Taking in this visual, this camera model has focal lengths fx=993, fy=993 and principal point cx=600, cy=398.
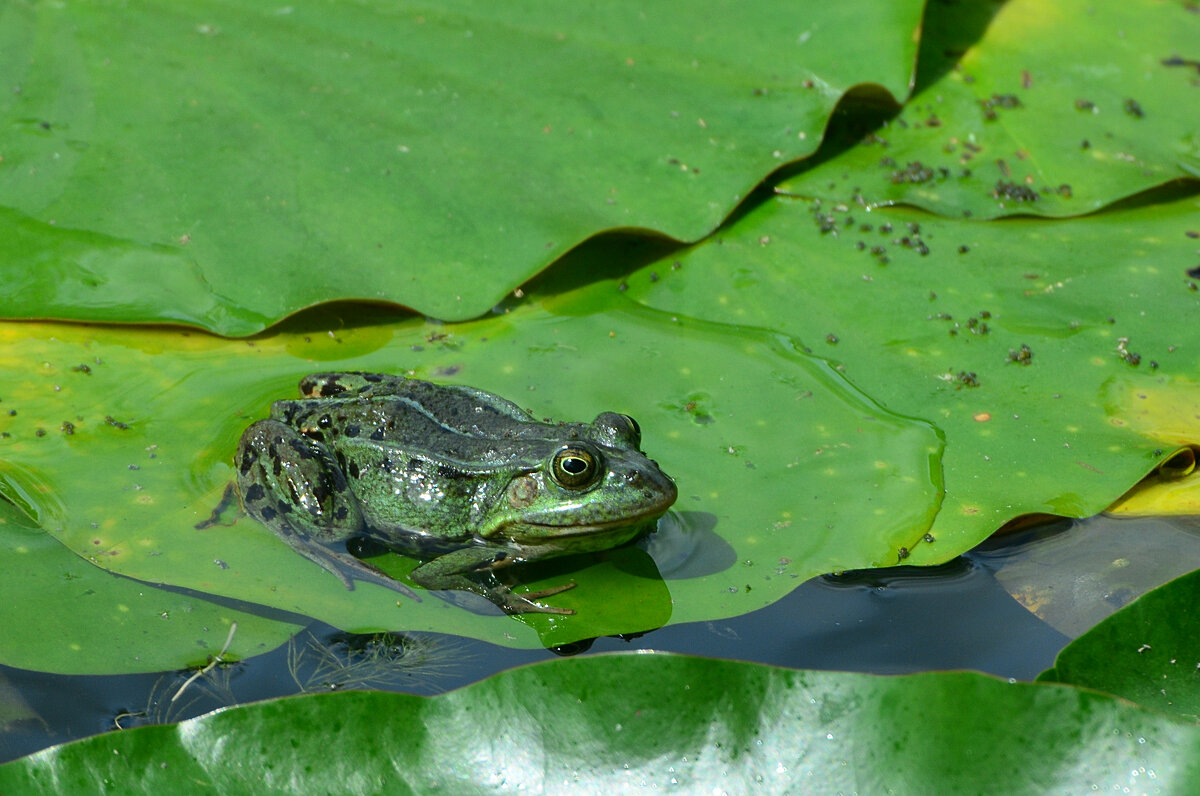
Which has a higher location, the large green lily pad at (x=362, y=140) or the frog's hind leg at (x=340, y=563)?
the large green lily pad at (x=362, y=140)

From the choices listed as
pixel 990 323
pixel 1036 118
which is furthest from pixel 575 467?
pixel 1036 118

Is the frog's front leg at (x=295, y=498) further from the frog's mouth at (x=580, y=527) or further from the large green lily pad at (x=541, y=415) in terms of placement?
the frog's mouth at (x=580, y=527)

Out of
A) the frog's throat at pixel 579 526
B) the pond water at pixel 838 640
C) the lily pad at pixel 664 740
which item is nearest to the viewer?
the lily pad at pixel 664 740

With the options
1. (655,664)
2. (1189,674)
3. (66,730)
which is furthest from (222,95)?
(1189,674)

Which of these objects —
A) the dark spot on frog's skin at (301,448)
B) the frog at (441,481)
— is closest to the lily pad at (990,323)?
the frog at (441,481)

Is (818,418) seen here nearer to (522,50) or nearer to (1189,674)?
(1189,674)

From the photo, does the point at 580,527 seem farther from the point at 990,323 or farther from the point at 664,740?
the point at 990,323

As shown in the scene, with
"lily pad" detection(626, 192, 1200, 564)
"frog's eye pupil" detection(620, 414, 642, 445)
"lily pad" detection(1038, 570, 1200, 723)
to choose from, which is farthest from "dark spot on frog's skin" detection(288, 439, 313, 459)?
"lily pad" detection(1038, 570, 1200, 723)

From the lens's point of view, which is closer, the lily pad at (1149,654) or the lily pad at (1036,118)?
the lily pad at (1149,654)
